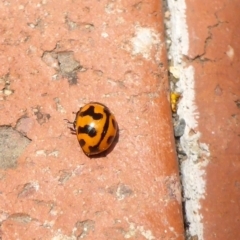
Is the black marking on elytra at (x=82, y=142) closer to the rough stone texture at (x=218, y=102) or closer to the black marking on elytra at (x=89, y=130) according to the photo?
the black marking on elytra at (x=89, y=130)

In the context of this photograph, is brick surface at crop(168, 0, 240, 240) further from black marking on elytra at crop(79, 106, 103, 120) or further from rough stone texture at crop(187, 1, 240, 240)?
black marking on elytra at crop(79, 106, 103, 120)

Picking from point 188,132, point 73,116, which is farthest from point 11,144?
point 188,132

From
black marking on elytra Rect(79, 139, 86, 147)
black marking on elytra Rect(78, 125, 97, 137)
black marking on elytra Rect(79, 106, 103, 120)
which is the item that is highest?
black marking on elytra Rect(79, 106, 103, 120)

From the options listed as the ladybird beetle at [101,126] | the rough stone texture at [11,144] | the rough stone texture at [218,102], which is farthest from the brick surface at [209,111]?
the rough stone texture at [11,144]

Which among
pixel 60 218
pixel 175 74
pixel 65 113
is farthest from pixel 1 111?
pixel 175 74

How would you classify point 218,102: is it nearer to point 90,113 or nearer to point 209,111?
point 209,111

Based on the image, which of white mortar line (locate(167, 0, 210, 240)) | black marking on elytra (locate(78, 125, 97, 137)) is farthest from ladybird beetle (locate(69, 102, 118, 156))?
white mortar line (locate(167, 0, 210, 240))

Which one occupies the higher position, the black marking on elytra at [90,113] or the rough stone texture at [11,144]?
the black marking on elytra at [90,113]
